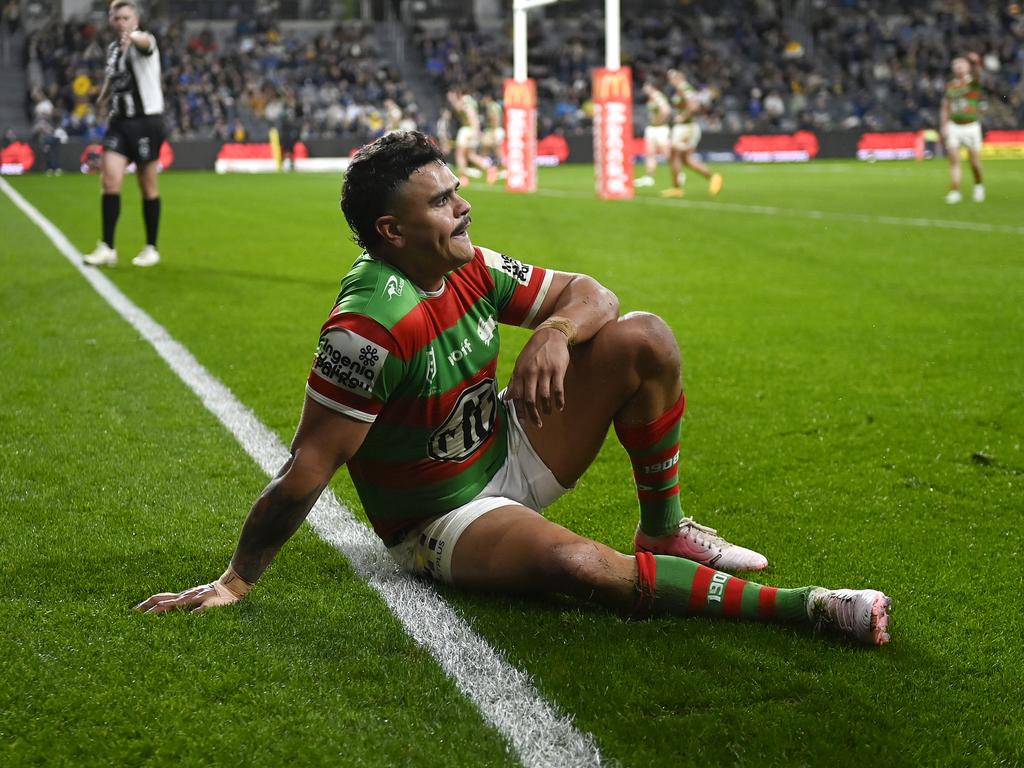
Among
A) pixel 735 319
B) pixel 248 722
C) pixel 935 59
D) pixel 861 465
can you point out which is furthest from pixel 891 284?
pixel 935 59

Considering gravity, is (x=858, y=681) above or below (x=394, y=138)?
below

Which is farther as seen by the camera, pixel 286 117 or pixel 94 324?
pixel 286 117

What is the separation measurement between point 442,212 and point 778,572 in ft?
4.20

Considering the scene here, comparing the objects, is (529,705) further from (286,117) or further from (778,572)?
(286,117)

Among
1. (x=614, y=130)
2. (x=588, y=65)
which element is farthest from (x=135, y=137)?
(x=588, y=65)

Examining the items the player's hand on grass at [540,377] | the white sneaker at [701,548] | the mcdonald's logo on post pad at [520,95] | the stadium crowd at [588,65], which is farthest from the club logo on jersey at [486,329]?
the stadium crowd at [588,65]

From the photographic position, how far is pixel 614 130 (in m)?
18.3

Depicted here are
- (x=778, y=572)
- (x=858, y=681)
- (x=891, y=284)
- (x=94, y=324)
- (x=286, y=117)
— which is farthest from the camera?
(x=286, y=117)

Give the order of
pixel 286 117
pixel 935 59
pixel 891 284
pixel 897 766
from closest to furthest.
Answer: pixel 897 766
pixel 891 284
pixel 286 117
pixel 935 59

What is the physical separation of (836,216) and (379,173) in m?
13.0

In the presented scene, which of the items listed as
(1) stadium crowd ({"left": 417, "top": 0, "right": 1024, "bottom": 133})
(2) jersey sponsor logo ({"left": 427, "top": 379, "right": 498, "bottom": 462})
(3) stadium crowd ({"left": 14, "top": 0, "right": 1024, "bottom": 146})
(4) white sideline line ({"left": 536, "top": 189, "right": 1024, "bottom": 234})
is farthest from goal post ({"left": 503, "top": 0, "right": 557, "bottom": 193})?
(2) jersey sponsor logo ({"left": 427, "top": 379, "right": 498, "bottom": 462})

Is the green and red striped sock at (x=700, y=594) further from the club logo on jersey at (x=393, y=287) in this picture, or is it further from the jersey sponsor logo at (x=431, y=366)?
the club logo on jersey at (x=393, y=287)

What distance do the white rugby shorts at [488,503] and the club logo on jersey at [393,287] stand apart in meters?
0.56

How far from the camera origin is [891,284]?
908 centimetres
